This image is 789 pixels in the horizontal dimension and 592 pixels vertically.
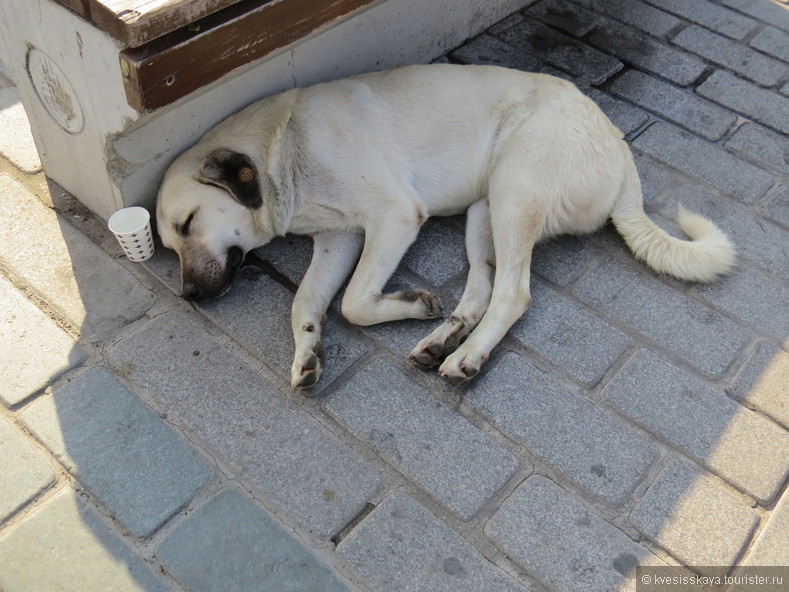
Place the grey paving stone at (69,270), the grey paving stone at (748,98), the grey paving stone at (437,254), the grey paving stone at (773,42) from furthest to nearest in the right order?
1. the grey paving stone at (773,42)
2. the grey paving stone at (748,98)
3. the grey paving stone at (437,254)
4. the grey paving stone at (69,270)

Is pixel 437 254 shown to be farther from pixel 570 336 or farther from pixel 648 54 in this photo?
pixel 648 54

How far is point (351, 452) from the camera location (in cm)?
252

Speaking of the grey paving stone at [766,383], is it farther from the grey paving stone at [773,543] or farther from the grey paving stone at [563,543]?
the grey paving stone at [563,543]

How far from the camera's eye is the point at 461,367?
273 cm

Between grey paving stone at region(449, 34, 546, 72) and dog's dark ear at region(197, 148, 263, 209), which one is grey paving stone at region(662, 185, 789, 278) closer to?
grey paving stone at region(449, 34, 546, 72)

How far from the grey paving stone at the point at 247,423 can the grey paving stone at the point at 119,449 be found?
0.29 feet

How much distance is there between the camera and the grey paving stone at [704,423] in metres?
2.57

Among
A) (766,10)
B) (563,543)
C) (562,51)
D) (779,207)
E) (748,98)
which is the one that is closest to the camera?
(563,543)

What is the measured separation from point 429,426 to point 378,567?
0.55 m

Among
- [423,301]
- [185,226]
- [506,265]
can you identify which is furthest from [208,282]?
[506,265]

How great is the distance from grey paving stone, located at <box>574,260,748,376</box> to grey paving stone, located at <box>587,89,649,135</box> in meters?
1.08

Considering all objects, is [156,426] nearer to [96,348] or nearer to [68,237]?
[96,348]

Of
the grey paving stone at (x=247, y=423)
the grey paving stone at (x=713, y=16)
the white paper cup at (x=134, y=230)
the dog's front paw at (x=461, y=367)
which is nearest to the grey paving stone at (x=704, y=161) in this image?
the grey paving stone at (x=713, y=16)

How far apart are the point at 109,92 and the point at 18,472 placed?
138 cm
